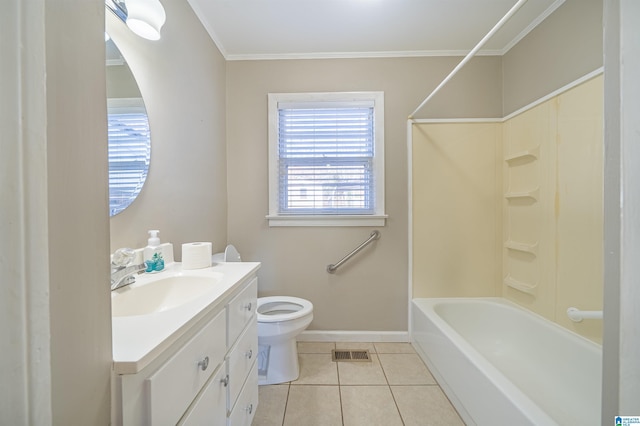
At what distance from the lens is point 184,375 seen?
615mm

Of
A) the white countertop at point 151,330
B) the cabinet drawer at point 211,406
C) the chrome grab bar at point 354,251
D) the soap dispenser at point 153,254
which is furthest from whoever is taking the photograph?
the chrome grab bar at point 354,251

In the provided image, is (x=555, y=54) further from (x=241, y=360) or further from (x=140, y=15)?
(x=241, y=360)

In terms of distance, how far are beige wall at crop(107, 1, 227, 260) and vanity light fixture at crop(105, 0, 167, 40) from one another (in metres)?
0.03

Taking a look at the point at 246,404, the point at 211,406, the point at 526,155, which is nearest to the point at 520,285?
the point at 526,155

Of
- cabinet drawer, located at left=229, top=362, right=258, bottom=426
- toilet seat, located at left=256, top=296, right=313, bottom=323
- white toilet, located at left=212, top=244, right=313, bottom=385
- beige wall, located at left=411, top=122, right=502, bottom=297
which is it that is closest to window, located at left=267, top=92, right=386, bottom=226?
beige wall, located at left=411, top=122, right=502, bottom=297

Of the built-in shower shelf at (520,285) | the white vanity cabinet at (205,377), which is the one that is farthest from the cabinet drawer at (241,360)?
the built-in shower shelf at (520,285)

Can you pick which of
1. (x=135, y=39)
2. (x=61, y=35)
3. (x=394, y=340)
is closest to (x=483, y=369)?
(x=394, y=340)

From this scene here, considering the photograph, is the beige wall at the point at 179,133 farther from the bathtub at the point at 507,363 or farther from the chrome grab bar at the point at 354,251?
the bathtub at the point at 507,363

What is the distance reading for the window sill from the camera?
1963 mm

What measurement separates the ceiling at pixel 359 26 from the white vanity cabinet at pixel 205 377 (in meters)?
1.66

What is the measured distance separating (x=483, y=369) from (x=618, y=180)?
38.8 inches

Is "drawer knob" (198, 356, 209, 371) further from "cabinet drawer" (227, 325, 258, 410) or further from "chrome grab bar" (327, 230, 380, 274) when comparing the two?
"chrome grab bar" (327, 230, 380, 274)

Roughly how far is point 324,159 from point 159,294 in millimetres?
1446

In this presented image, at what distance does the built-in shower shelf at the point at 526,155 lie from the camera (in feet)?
5.37
